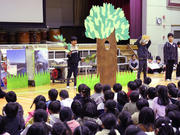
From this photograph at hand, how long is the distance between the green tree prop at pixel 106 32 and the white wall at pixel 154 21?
4773 mm

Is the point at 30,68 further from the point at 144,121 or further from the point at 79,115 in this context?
the point at 144,121

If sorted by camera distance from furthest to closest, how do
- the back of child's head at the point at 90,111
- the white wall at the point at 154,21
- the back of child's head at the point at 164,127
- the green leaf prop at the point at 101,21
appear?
the white wall at the point at 154,21
the green leaf prop at the point at 101,21
the back of child's head at the point at 90,111
the back of child's head at the point at 164,127

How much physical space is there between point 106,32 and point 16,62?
249cm

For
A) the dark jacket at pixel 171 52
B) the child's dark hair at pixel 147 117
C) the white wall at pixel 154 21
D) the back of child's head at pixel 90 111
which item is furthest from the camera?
the white wall at pixel 154 21

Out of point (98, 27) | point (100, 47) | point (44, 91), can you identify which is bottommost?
point (44, 91)

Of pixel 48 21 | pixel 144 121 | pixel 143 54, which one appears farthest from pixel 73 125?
pixel 48 21

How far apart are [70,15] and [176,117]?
11.6m

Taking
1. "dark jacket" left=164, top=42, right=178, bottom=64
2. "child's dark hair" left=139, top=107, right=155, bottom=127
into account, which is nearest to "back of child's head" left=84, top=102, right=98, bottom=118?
"child's dark hair" left=139, top=107, right=155, bottom=127

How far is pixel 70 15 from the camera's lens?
13.9m

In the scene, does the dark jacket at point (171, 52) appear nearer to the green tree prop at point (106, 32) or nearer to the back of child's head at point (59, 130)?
the green tree prop at point (106, 32)

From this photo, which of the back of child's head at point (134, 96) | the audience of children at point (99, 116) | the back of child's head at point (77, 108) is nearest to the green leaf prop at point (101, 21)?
the audience of children at point (99, 116)

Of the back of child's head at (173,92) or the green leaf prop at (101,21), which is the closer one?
the back of child's head at (173,92)

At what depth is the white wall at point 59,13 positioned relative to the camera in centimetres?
1346

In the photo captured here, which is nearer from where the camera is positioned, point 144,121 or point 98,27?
point 144,121
